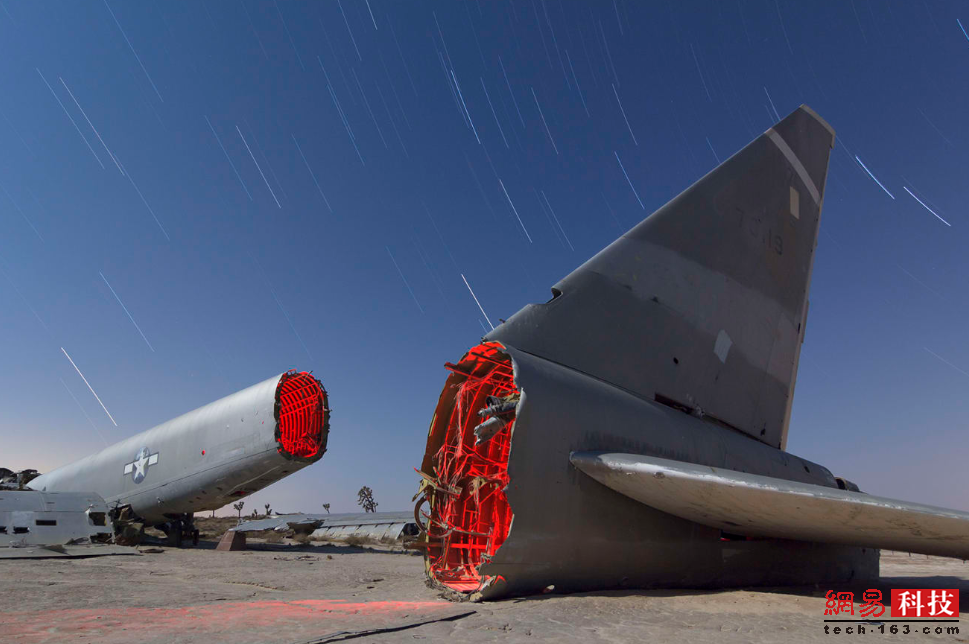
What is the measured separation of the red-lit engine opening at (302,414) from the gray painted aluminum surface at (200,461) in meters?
0.18

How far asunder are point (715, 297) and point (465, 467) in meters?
3.49

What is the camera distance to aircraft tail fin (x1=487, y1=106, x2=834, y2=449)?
5738 mm

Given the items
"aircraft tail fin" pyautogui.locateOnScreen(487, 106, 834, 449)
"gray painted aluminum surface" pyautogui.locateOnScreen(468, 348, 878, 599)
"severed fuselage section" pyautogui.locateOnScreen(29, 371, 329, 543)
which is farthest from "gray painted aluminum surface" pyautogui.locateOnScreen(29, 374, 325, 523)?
"gray painted aluminum surface" pyautogui.locateOnScreen(468, 348, 878, 599)

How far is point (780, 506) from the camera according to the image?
4156mm

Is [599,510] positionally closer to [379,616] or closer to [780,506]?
[780,506]

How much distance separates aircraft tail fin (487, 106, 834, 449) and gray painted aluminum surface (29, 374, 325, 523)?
28.3 feet

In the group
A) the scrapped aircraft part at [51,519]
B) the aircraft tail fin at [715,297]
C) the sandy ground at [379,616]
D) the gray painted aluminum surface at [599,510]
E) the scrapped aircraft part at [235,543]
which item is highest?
the aircraft tail fin at [715,297]

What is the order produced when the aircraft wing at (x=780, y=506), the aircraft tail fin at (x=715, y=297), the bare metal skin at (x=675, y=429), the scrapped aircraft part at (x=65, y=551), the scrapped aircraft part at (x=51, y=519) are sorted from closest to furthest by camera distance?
the aircraft wing at (x=780, y=506) → the bare metal skin at (x=675, y=429) → the aircraft tail fin at (x=715, y=297) → the scrapped aircraft part at (x=65, y=551) → the scrapped aircraft part at (x=51, y=519)

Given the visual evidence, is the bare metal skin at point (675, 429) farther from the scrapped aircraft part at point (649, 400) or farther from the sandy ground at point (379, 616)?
the sandy ground at point (379, 616)

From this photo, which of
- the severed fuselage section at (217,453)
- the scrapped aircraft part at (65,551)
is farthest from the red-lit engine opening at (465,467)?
the scrapped aircraft part at (65,551)

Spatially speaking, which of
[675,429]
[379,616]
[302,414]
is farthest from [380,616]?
[302,414]

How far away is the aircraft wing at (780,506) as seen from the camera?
388cm

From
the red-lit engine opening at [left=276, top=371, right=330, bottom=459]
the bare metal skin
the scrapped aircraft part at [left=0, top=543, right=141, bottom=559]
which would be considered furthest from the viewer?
the red-lit engine opening at [left=276, top=371, right=330, bottom=459]

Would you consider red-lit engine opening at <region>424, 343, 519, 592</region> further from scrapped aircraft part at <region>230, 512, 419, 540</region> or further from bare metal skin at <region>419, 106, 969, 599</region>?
scrapped aircraft part at <region>230, 512, 419, 540</region>
